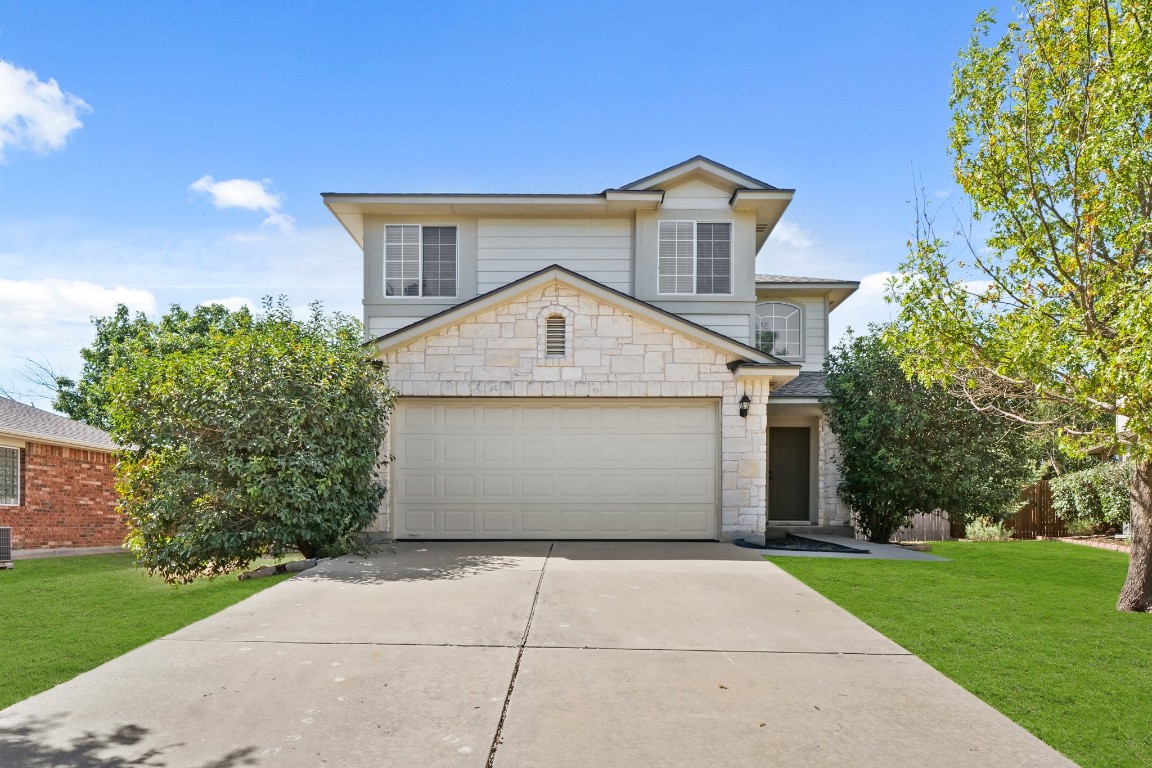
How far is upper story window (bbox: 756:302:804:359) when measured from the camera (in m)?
16.4

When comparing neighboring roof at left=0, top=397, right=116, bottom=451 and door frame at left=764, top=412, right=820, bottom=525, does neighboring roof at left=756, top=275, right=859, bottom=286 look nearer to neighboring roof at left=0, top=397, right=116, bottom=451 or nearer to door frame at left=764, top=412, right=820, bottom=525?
door frame at left=764, top=412, right=820, bottom=525

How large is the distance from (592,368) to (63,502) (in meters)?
12.6

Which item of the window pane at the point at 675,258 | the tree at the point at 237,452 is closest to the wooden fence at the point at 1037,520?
the window pane at the point at 675,258

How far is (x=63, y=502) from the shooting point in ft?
51.5

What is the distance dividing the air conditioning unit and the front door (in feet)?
46.6

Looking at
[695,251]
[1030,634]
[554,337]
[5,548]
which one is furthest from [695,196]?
[5,548]

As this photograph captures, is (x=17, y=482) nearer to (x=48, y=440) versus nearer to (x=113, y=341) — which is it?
(x=48, y=440)

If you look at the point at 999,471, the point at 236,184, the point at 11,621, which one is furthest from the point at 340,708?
the point at 236,184

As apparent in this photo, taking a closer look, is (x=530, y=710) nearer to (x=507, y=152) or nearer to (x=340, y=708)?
(x=340, y=708)

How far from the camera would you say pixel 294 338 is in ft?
33.7

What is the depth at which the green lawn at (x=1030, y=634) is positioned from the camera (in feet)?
14.2

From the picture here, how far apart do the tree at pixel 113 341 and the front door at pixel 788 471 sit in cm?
1697

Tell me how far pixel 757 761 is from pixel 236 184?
25.9 m

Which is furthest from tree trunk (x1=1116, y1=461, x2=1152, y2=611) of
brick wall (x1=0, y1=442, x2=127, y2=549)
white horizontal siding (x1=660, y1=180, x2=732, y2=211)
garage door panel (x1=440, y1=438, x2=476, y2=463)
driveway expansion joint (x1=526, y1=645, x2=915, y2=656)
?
brick wall (x1=0, y1=442, x2=127, y2=549)
